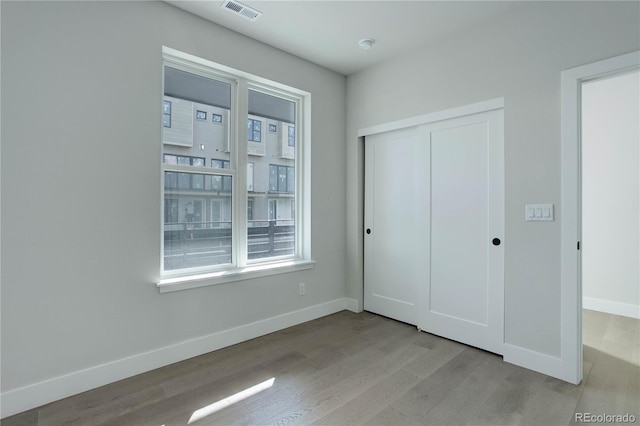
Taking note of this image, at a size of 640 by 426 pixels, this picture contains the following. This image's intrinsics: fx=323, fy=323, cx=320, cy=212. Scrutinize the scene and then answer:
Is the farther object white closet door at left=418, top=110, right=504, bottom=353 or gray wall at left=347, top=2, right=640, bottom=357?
white closet door at left=418, top=110, right=504, bottom=353

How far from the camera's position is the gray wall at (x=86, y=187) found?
77.6 inches

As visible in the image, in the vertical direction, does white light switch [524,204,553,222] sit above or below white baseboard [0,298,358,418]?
above

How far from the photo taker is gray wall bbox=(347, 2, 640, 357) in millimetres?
2264

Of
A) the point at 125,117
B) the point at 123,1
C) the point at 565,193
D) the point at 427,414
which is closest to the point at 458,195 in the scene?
the point at 565,193

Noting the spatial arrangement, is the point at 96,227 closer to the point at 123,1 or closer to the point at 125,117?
the point at 125,117

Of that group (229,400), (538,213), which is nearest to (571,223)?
(538,213)

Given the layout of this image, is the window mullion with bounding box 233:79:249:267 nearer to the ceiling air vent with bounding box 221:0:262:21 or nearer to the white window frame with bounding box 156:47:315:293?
the white window frame with bounding box 156:47:315:293

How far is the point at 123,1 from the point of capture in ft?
7.68

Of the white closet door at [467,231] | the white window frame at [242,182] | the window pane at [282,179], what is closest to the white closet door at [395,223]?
the white closet door at [467,231]

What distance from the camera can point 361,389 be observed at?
221cm

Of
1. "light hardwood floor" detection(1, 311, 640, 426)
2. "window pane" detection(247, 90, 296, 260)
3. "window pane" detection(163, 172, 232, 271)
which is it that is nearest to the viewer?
"light hardwood floor" detection(1, 311, 640, 426)

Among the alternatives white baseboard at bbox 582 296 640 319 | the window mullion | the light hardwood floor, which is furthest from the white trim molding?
white baseboard at bbox 582 296 640 319

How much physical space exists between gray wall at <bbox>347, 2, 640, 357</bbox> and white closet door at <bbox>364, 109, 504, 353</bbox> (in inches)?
5.4

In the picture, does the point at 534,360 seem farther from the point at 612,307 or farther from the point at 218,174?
the point at 218,174
